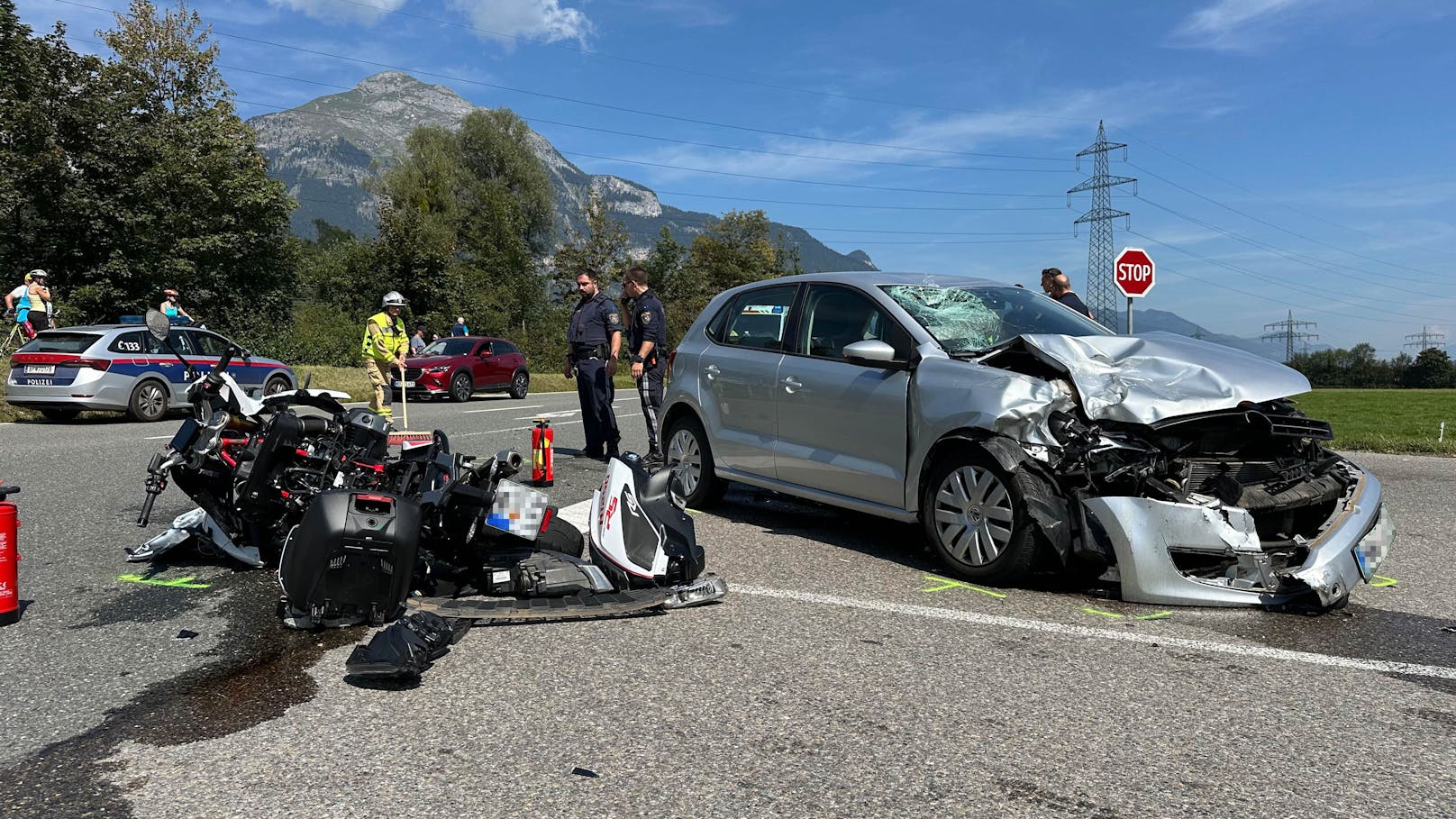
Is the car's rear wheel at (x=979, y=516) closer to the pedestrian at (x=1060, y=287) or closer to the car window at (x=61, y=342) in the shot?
the pedestrian at (x=1060, y=287)

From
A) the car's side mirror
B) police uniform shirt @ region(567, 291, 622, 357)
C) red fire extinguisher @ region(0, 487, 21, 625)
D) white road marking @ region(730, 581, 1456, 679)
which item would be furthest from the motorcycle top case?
police uniform shirt @ region(567, 291, 622, 357)

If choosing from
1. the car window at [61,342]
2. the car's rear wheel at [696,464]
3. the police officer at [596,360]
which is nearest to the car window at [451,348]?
the car window at [61,342]

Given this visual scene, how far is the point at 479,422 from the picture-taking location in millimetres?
15062

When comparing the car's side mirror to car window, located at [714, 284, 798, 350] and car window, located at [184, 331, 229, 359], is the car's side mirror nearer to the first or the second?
car window, located at [714, 284, 798, 350]

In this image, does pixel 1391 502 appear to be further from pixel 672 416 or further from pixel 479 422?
pixel 479 422

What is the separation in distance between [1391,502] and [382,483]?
803 centimetres

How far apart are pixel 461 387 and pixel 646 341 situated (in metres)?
13.4

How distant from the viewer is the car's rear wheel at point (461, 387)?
22.3 m

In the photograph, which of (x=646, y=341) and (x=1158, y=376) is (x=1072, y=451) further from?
(x=646, y=341)

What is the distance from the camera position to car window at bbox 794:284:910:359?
604cm

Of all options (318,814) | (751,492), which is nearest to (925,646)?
(318,814)

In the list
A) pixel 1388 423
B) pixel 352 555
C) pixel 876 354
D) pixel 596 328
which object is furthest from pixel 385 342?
pixel 1388 423

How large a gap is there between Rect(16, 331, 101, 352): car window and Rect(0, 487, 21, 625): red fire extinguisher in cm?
1146

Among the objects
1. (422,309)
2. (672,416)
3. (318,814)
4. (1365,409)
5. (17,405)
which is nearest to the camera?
(318,814)
